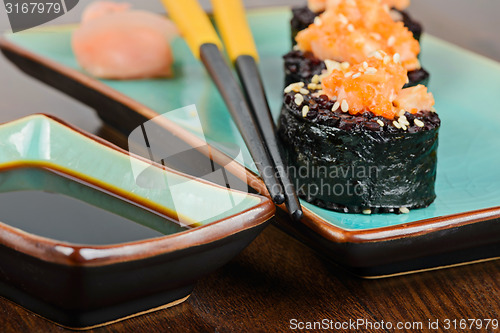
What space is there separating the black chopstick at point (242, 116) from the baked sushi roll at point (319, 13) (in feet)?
1.47

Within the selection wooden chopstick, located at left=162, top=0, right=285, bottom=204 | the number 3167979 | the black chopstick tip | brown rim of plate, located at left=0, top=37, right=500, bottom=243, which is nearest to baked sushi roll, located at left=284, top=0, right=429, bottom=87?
wooden chopstick, located at left=162, top=0, right=285, bottom=204

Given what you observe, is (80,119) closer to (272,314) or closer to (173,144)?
(173,144)

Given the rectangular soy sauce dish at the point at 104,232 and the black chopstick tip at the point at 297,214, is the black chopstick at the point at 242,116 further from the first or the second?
the rectangular soy sauce dish at the point at 104,232

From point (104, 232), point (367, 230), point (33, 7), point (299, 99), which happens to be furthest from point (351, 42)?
point (33, 7)

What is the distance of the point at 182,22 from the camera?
256 cm

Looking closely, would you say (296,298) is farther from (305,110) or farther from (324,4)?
(324,4)

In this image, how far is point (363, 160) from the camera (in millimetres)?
1821

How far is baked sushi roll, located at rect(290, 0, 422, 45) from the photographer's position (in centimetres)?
266

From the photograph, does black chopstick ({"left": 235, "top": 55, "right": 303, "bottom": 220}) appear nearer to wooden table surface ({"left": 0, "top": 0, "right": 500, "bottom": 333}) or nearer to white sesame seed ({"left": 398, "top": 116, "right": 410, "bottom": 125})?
wooden table surface ({"left": 0, "top": 0, "right": 500, "bottom": 333})

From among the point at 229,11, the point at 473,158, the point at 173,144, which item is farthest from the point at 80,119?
the point at 473,158

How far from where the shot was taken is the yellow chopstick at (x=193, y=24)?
8.14 ft

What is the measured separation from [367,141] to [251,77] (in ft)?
2.14

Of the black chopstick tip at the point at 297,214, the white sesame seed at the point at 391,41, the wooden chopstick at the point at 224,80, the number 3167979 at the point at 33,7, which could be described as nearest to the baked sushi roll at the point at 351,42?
the white sesame seed at the point at 391,41

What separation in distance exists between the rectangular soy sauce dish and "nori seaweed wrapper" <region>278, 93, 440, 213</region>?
396 mm
